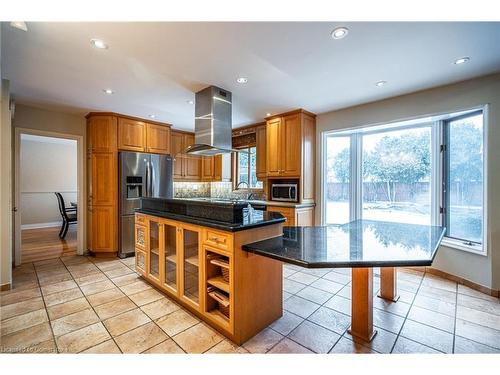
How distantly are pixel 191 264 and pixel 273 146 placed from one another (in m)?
2.79

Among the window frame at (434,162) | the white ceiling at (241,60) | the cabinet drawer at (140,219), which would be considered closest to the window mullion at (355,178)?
the window frame at (434,162)

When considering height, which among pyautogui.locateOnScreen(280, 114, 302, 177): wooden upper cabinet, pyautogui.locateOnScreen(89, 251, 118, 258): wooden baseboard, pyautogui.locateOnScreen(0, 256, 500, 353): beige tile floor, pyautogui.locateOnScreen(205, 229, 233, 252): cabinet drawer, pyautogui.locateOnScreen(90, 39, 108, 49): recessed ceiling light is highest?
pyautogui.locateOnScreen(90, 39, 108, 49): recessed ceiling light

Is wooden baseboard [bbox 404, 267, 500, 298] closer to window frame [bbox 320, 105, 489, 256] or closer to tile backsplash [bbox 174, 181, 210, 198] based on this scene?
window frame [bbox 320, 105, 489, 256]

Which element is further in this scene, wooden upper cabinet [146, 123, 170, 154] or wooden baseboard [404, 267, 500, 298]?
wooden upper cabinet [146, 123, 170, 154]

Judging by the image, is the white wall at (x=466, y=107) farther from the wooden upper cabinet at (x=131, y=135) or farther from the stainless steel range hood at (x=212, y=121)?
the wooden upper cabinet at (x=131, y=135)

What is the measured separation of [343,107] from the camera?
12.3 ft

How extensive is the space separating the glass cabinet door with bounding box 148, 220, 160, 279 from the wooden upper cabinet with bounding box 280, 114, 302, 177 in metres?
2.38

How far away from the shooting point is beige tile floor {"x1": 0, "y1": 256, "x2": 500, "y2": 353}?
68.6 inches

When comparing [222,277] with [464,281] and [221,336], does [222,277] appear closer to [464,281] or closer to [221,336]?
[221,336]

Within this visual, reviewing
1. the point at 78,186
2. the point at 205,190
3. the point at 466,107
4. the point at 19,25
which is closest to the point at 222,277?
the point at 19,25

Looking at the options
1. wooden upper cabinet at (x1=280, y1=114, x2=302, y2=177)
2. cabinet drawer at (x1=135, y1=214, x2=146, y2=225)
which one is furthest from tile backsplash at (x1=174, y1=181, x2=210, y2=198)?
wooden upper cabinet at (x1=280, y1=114, x2=302, y2=177)

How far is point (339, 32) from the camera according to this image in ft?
5.96

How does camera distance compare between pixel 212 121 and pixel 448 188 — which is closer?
pixel 212 121
